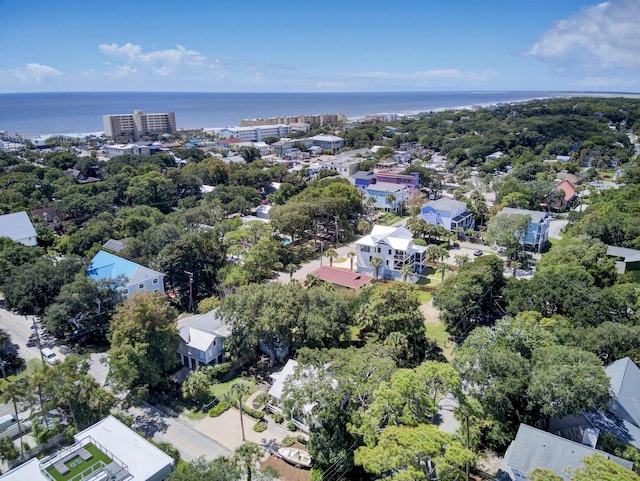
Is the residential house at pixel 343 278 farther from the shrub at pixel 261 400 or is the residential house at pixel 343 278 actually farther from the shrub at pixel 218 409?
the shrub at pixel 218 409

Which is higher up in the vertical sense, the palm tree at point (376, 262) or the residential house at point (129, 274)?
the residential house at point (129, 274)

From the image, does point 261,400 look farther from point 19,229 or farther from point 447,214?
point 19,229

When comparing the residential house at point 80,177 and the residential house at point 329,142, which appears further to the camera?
the residential house at point 329,142

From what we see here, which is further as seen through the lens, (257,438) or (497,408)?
(257,438)

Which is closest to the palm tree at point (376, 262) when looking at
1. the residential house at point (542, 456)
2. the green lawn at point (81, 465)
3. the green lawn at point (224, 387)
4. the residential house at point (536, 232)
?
the green lawn at point (224, 387)

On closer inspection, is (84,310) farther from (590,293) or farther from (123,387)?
(590,293)

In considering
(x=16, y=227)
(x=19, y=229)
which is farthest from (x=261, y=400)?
(x=16, y=227)

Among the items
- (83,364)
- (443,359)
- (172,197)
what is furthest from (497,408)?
(172,197)
